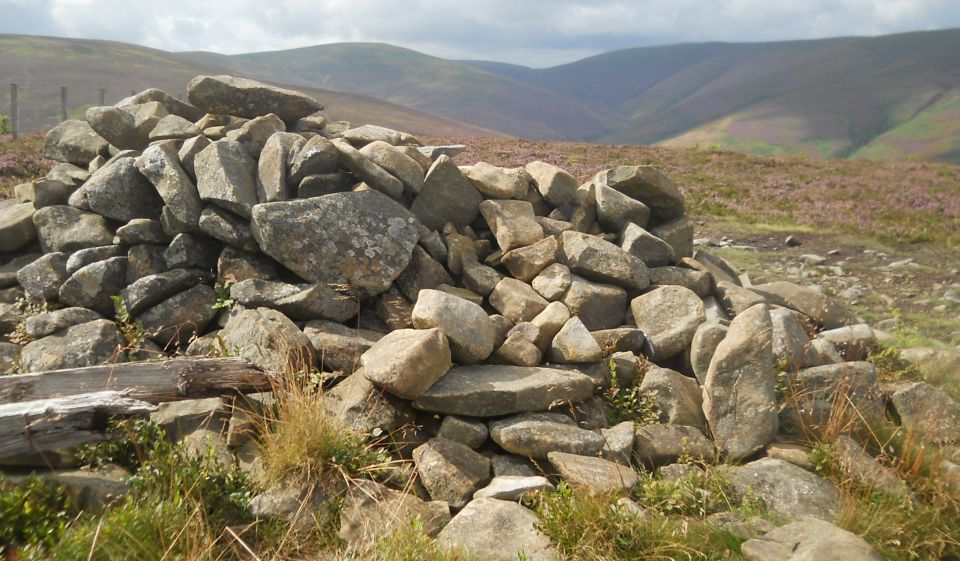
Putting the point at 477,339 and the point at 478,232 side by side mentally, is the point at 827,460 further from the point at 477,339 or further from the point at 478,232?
the point at 478,232

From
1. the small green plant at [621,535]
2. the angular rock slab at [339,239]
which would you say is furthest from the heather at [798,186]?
the small green plant at [621,535]

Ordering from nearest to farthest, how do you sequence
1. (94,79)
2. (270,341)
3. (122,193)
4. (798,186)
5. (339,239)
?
(270,341) < (339,239) < (122,193) < (798,186) < (94,79)

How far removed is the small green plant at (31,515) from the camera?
15.8ft

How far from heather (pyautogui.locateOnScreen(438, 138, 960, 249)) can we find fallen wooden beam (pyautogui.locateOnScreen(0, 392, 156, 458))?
799 inches

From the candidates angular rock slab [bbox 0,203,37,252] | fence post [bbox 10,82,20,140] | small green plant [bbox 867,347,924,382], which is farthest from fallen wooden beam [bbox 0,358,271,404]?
fence post [bbox 10,82,20,140]

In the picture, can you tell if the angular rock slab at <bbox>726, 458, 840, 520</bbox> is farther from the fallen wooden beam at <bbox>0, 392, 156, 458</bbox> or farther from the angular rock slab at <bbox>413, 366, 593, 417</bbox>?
the fallen wooden beam at <bbox>0, 392, 156, 458</bbox>

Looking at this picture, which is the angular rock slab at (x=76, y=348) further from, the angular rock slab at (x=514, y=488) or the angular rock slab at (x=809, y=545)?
the angular rock slab at (x=809, y=545)

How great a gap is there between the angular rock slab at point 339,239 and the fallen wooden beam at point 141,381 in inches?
69.7

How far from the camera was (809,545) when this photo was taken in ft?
15.5

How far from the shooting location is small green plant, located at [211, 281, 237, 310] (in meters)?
7.98

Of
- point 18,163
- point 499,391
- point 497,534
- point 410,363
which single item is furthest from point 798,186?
point 18,163

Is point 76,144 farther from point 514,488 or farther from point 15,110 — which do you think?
point 15,110

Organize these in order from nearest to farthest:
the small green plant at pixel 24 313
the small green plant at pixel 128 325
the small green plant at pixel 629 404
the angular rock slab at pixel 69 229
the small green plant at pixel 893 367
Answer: the small green plant at pixel 629 404, the small green plant at pixel 128 325, the small green plant at pixel 24 313, the small green plant at pixel 893 367, the angular rock slab at pixel 69 229

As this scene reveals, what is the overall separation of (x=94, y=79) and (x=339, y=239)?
132432 mm
